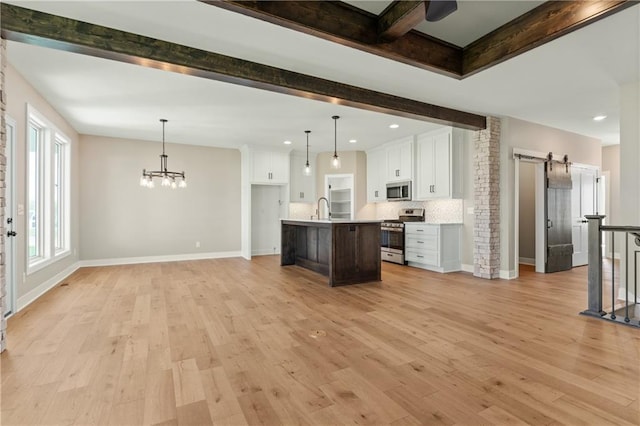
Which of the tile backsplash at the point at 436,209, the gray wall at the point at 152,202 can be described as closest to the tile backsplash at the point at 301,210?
the gray wall at the point at 152,202

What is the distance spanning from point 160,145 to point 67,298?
13.7 feet

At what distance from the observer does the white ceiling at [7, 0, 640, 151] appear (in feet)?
9.32

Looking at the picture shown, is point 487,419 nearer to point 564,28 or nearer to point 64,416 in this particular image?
point 64,416

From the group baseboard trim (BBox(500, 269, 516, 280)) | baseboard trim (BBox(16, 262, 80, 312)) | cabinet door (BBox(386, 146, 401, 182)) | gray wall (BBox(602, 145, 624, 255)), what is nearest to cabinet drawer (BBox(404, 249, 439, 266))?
baseboard trim (BBox(500, 269, 516, 280))

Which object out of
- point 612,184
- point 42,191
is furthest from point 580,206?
point 42,191

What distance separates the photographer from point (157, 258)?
7297 millimetres

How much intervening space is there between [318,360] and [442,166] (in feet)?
16.2

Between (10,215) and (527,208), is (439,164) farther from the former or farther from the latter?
(10,215)

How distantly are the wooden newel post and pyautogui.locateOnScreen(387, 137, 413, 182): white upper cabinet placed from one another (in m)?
3.63

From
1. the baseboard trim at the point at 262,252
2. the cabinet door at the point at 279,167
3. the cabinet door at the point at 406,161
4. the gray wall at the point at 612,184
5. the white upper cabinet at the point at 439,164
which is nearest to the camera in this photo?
the white upper cabinet at the point at 439,164

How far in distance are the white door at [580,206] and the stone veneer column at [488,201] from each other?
7.39ft

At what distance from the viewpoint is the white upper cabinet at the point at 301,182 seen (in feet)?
28.2

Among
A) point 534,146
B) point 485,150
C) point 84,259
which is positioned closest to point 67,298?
point 84,259

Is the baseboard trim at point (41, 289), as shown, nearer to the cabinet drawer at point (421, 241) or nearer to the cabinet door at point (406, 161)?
the cabinet drawer at point (421, 241)
